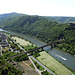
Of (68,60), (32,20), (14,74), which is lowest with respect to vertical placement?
(68,60)

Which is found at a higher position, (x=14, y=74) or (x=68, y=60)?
(x=14, y=74)

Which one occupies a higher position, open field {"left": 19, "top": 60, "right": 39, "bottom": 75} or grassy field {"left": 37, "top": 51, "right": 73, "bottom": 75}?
open field {"left": 19, "top": 60, "right": 39, "bottom": 75}

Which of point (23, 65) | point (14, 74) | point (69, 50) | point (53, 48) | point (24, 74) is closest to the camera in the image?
point (14, 74)

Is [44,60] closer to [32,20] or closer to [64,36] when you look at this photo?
[64,36]

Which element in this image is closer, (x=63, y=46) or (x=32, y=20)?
(x=63, y=46)

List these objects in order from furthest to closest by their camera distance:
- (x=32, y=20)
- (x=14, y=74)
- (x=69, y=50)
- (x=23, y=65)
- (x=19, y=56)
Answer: (x=32, y=20) → (x=69, y=50) → (x=19, y=56) → (x=23, y=65) → (x=14, y=74)

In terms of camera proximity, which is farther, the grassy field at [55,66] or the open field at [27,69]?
the grassy field at [55,66]

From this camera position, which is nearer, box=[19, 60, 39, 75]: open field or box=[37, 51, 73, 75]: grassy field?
box=[19, 60, 39, 75]: open field

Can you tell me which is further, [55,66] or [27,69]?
[55,66]

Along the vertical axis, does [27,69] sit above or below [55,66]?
above

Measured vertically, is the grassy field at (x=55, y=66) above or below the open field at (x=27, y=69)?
below

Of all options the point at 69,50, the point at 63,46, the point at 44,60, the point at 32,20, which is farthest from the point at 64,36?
the point at 32,20
